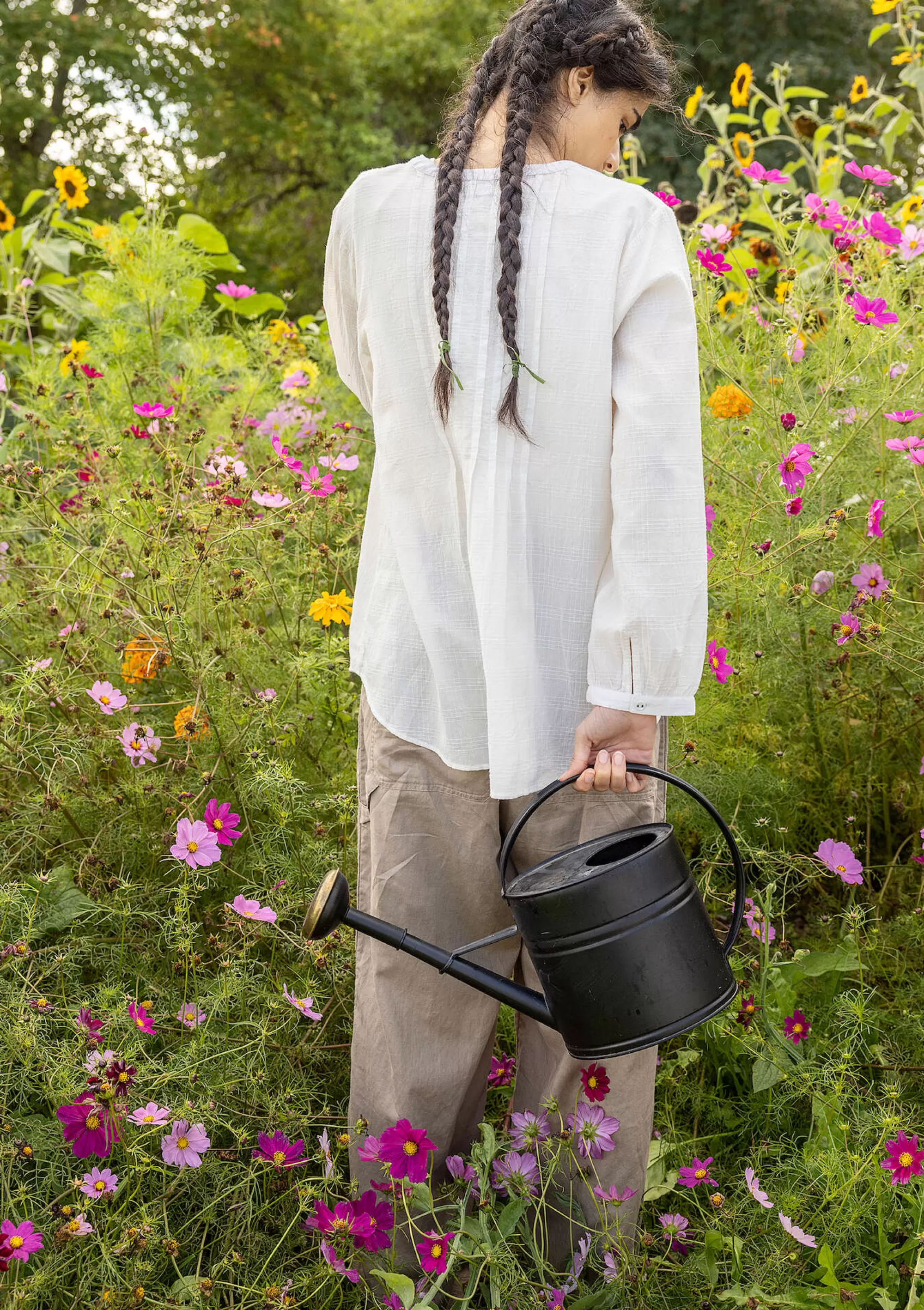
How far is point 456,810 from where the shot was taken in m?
1.41

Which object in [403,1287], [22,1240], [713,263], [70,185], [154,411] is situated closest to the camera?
[403,1287]

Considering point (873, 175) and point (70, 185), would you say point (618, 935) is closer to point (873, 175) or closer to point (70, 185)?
point (873, 175)

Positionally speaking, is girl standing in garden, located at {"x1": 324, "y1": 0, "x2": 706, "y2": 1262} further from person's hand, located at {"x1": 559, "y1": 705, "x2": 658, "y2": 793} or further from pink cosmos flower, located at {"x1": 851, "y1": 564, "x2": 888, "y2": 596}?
pink cosmos flower, located at {"x1": 851, "y1": 564, "x2": 888, "y2": 596}

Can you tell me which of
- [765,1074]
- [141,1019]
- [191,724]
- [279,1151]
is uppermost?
[191,724]

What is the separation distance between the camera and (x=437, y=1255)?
1270 millimetres

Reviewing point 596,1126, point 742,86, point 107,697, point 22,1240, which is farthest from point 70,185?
point 596,1126

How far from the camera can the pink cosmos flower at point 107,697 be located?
5.61ft

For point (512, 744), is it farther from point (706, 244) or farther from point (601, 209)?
point (706, 244)

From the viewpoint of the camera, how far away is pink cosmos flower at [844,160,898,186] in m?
2.10

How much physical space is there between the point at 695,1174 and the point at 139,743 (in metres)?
1.02

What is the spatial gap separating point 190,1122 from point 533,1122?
47 cm

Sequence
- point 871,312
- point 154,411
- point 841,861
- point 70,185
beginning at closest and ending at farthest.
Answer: point 841,861 → point 871,312 → point 154,411 → point 70,185

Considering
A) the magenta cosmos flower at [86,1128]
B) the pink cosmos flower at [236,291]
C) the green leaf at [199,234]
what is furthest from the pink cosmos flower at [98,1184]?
the green leaf at [199,234]

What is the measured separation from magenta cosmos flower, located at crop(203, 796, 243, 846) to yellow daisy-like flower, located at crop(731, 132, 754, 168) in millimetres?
2045
